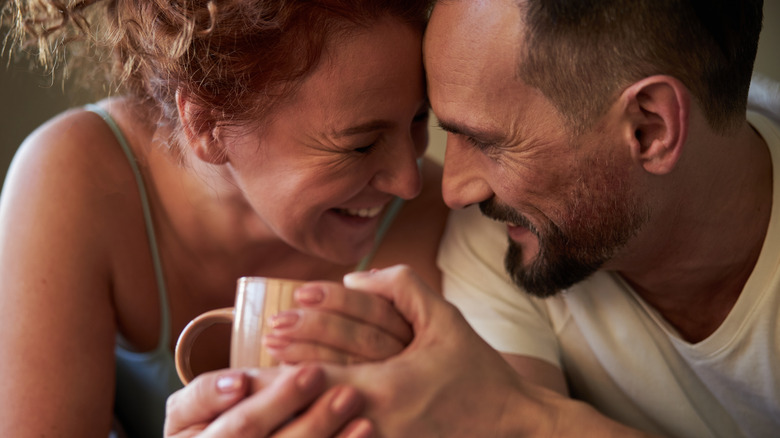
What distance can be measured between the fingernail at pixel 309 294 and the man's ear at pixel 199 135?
1.54 feet

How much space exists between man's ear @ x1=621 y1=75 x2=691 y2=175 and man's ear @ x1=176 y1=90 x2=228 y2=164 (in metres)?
0.62

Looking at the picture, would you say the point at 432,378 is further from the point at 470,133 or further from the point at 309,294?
the point at 470,133

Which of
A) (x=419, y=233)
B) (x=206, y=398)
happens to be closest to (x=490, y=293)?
(x=419, y=233)

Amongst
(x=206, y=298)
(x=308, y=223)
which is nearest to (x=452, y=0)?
(x=308, y=223)

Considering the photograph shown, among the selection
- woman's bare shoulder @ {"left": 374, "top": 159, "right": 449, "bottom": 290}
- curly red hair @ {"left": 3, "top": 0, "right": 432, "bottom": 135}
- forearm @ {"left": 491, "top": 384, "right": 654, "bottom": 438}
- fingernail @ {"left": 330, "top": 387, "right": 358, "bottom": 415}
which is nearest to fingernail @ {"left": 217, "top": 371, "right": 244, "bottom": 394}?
fingernail @ {"left": 330, "top": 387, "right": 358, "bottom": 415}

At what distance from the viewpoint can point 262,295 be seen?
87 centimetres

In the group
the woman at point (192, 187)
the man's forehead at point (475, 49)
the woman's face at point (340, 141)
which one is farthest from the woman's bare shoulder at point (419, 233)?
the man's forehead at point (475, 49)

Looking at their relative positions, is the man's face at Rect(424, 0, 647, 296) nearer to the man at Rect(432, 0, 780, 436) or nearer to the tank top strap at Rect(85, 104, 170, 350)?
the man at Rect(432, 0, 780, 436)

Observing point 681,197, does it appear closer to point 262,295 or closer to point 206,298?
point 262,295

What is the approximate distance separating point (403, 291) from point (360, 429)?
172 mm

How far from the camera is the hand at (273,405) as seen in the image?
33.1 inches

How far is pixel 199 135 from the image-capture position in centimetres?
127

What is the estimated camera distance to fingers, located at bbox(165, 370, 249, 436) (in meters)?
0.87

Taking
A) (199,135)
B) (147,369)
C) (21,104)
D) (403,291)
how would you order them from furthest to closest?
(21,104), (147,369), (199,135), (403,291)
